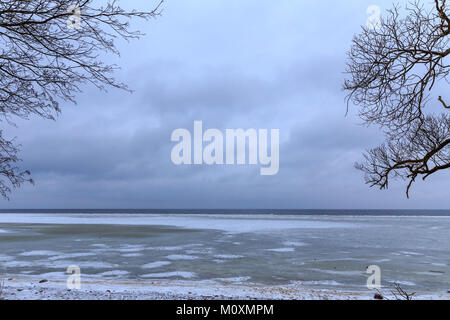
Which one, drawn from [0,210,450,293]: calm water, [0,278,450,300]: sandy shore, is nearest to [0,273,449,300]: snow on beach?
[0,278,450,300]: sandy shore

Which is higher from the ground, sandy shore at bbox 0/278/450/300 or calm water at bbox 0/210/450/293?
sandy shore at bbox 0/278/450/300

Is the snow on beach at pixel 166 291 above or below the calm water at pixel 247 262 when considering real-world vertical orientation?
above

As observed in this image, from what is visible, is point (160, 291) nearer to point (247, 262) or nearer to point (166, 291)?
point (166, 291)

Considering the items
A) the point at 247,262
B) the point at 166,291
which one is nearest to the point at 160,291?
the point at 166,291

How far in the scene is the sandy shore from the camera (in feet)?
25.2

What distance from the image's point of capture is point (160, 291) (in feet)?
28.5

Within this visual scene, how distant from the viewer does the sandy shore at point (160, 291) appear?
25.2 ft

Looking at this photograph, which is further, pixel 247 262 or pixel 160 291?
pixel 247 262

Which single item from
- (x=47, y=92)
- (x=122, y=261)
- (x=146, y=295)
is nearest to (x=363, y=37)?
(x=47, y=92)

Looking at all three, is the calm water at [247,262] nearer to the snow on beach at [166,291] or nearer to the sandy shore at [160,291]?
the snow on beach at [166,291]

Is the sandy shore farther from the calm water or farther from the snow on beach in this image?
the calm water

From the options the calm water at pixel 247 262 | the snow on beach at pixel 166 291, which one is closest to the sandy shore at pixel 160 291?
the snow on beach at pixel 166 291

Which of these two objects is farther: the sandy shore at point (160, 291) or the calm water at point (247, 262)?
the calm water at point (247, 262)
